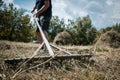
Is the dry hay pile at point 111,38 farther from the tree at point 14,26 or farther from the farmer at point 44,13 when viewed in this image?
the tree at point 14,26

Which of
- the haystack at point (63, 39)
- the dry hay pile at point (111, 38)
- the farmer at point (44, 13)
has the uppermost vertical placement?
the farmer at point (44, 13)

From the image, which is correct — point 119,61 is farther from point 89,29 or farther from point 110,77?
point 89,29

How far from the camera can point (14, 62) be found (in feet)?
10.3

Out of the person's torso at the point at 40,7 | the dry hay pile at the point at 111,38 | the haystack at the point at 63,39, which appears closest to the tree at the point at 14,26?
the haystack at the point at 63,39

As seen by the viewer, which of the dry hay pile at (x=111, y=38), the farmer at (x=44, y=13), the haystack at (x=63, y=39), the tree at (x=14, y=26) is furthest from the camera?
the tree at (x=14, y=26)

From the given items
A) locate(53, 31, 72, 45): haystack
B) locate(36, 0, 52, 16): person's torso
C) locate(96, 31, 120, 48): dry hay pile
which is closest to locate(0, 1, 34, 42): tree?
locate(53, 31, 72, 45): haystack

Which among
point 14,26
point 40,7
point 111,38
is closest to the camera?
point 40,7

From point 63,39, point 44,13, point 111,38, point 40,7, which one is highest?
point 40,7

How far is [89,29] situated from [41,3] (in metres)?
60.5

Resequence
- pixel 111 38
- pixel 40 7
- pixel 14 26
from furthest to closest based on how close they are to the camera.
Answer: pixel 14 26 < pixel 111 38 < pixel 40 7

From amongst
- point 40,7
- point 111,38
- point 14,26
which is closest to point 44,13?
point 40,7

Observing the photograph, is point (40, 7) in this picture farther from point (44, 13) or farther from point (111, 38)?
point (111, 38)

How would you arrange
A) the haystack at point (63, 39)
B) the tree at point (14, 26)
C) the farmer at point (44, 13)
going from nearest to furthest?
1. the farmer at point (44, 13)
2. the haystack at point (63, 39)
3. the tree at point (14, 26)

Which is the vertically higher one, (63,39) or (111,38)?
(111,38)
